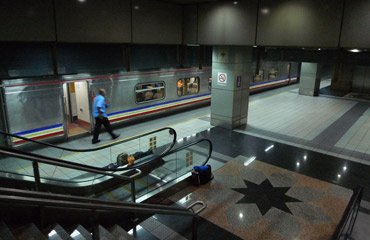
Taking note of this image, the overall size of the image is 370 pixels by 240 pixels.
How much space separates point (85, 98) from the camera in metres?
9.70

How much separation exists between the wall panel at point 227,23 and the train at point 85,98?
132 inches

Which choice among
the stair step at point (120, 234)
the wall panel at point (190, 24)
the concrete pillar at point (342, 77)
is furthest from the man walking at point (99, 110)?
the concrete pillar at point (342, 77)

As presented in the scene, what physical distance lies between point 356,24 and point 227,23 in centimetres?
307

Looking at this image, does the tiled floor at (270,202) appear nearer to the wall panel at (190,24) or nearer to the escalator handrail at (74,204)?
the escalator handrail at (74,204)

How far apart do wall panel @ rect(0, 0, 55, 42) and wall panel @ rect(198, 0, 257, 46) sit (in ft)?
13.5

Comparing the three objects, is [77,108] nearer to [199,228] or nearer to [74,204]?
[199,228]

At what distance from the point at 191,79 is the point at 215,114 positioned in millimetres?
3079

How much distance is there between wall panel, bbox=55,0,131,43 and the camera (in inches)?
222

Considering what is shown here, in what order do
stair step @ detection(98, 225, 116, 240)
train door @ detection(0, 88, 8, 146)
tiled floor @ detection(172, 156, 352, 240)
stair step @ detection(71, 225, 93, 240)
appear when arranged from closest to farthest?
stair step @ detection(71, 225, 93, 240), stair step @ detection(98, 225, 116, 240), tiled floor @ detection(172, 156, 352, 240), train door @ detection(0, 88, 8, 146)

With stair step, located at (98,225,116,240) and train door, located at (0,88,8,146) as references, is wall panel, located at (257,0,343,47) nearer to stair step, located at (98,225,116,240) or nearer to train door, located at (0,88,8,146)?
stair step, located at (98,225,116,240)

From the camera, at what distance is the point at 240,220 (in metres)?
4.85

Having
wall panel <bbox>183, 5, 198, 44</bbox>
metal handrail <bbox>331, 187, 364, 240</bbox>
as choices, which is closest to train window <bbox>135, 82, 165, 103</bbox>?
wall panel <bbox>183, 5, 198, 44</bbox>

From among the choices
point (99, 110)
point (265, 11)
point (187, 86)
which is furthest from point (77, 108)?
point (265, 11)

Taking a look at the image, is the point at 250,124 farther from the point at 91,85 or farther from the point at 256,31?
the point at 91,85
